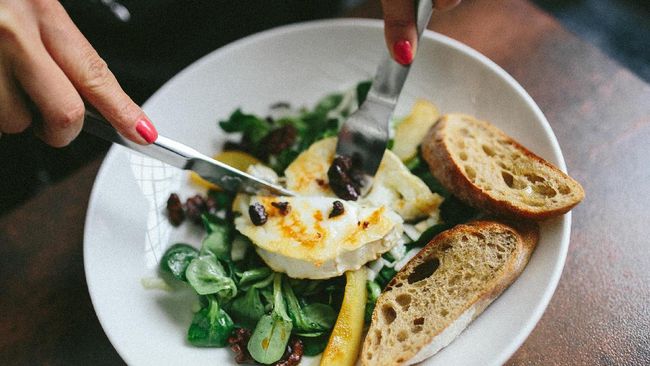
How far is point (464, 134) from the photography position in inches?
91.2

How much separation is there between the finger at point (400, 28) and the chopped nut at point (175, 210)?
41.0 inches

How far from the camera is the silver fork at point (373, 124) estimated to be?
2305mm

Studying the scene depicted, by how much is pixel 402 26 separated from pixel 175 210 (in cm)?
115

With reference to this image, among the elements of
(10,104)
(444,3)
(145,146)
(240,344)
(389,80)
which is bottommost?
(240,344)

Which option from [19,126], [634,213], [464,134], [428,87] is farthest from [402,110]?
[19,126]

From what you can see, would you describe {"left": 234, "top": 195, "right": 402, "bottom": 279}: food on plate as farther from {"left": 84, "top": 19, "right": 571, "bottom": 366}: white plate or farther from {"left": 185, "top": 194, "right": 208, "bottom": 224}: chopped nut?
{"left": 84, "top": 19, "right": 571, "bottom": 366}: white plate

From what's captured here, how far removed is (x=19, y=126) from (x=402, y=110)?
5.11 ft

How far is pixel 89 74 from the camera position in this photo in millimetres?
1729

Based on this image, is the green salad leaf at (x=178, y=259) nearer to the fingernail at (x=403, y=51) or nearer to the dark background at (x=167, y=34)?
the fingernail at (x=403, y=51)

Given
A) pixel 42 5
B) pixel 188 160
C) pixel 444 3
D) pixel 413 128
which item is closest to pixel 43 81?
pixel 42 5

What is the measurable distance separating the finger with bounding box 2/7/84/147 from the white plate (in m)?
0.62

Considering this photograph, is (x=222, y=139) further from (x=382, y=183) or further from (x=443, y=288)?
(x=443, y=288)

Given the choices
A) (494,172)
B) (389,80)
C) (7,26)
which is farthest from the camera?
(389,80)

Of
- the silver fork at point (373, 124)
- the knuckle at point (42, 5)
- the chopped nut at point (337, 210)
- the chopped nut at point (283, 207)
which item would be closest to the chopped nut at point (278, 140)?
the silver fork at point (373, 124)
